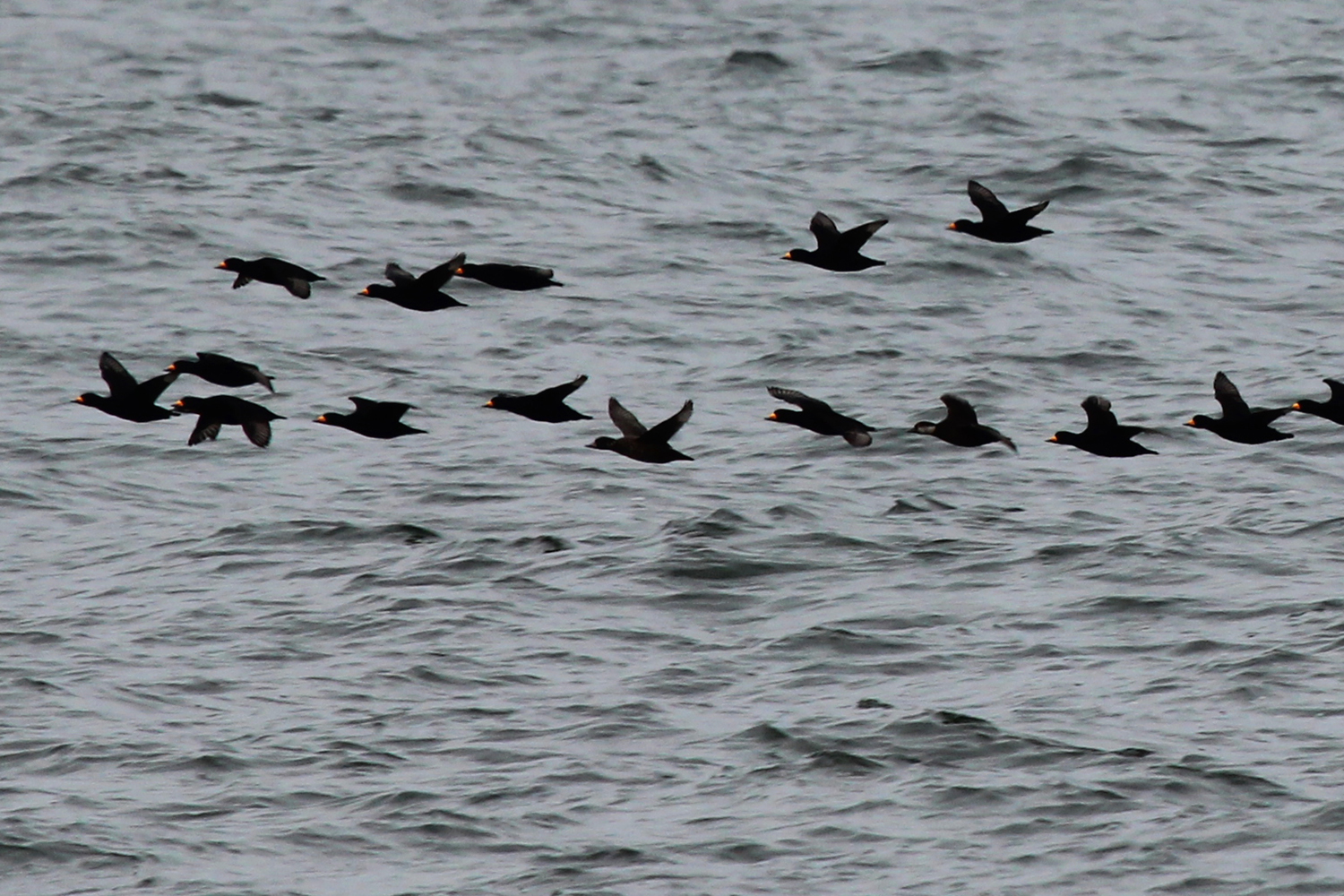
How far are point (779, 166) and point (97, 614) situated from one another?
1876cm

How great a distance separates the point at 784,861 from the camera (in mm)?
17766

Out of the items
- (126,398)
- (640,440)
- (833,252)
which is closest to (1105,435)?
(833,252)

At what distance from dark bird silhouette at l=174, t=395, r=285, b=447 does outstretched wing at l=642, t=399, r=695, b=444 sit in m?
2.66

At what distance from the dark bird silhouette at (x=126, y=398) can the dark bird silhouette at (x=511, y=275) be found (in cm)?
222

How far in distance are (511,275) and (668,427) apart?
1.66m

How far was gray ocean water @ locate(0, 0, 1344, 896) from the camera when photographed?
1845cm

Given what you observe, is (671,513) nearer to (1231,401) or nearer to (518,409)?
(518,409)

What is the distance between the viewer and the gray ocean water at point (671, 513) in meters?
18.5

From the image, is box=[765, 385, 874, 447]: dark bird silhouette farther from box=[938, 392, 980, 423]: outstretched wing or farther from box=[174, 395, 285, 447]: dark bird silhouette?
box=[174, 395, 285, 447]: dark bird silhouette

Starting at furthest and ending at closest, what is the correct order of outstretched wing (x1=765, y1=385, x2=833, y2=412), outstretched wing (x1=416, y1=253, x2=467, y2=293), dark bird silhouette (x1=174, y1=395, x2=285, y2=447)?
outstretched wing (x1=416, y1=253, x2=467, y2=293) → dark bird silhouette (x1=174, y1=395, x2=285, y2=447) → outstretched wing (x1=765, y1=385, x2=833, y2=412)

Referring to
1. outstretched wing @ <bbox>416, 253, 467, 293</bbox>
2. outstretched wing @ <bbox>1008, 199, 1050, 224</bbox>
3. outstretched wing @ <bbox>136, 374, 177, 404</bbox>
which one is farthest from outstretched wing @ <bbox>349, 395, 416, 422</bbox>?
outstretched wing @ <bbox>1008, 199, 1050, 224</bbox>

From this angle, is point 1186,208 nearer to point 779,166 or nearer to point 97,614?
point 779,166

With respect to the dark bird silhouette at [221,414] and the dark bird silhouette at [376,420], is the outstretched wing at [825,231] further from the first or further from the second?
the dark bird silhouette at [221,414]

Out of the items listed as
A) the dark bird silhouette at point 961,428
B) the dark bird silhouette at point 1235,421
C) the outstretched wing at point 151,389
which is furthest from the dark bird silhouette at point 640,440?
the dark bird silhouette at point 1235,421
